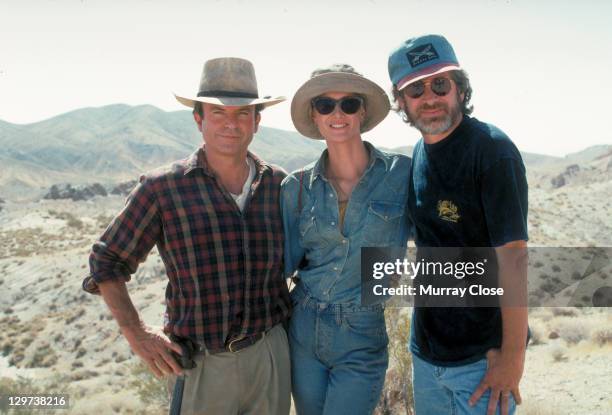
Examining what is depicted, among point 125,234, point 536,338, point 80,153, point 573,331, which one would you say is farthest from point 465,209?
point 80,153

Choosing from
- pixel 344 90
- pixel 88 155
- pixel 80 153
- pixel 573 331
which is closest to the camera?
pixel 344 90

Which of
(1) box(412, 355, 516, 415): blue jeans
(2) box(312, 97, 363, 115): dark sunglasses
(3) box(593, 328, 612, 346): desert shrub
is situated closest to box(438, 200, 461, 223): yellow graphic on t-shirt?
(1) box(412, 355, 516, 415): blue jeans

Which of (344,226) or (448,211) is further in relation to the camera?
(344,226)

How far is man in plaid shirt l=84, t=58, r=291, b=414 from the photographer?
2.86 meters

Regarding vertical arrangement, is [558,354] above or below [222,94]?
below

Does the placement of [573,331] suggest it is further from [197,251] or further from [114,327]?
[114,327]

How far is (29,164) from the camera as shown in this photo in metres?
125

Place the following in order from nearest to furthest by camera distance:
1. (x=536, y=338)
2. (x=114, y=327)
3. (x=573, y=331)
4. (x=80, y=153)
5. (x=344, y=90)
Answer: (x=344, y=90) → (x=573, y=331) → (x=536, y=338) → (x=114, y=327) → (x=80, y=153)

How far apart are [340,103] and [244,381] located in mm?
1829

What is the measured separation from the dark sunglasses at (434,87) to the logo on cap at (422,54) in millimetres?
109

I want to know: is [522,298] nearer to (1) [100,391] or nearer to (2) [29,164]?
(1) [100,391]

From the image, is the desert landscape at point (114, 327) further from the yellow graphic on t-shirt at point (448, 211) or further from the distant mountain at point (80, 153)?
the distant mountain at point (80, 153)

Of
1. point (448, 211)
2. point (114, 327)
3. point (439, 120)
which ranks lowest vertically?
point (114, 327)

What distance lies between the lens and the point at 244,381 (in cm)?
297
